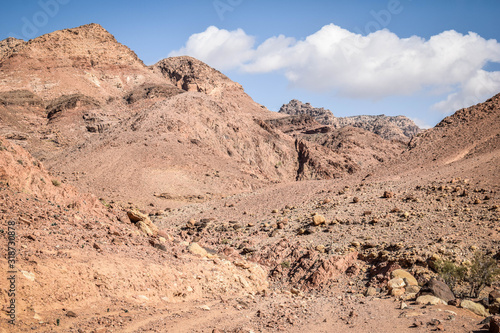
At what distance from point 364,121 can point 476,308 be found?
13976 centimetres

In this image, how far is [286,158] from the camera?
164ft

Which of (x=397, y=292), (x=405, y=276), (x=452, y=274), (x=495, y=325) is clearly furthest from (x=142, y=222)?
(x=495, y=325)

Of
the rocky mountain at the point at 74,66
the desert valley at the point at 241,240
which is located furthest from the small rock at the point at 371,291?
the rocky mountain at the point at 74,66

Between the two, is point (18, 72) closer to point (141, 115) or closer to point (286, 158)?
point (141, 115)

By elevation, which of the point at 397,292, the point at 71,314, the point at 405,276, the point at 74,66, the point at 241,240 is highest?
the point at 74,66

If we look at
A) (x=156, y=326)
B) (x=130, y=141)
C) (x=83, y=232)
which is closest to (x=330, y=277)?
(x=156, y=326)

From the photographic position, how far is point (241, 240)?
18016 millimetres

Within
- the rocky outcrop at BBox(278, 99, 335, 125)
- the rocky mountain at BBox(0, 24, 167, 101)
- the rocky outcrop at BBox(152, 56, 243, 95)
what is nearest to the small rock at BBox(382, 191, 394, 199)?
the rocky mountain at BBox(0, 24, 167, 101)

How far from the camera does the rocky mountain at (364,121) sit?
11138 centimetres

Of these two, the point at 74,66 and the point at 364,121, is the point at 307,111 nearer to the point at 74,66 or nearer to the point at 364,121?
the point at 364,121

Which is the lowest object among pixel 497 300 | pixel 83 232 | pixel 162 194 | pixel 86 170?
pixel 497 300

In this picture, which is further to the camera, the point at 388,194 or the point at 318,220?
the point at 388,194

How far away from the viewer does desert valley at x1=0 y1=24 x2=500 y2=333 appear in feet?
28.3

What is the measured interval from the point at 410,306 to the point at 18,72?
65708 mm
